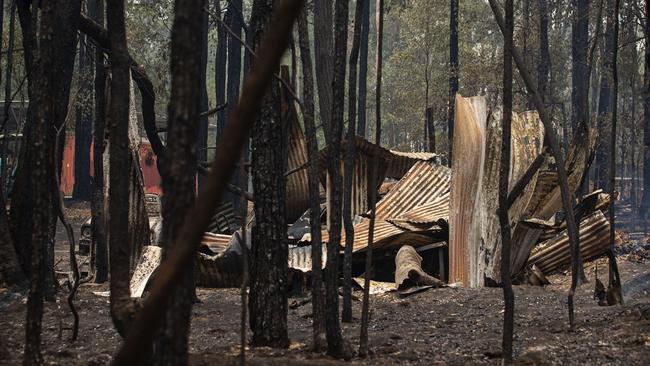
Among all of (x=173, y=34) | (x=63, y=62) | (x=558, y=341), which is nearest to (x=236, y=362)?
(x=173, y=34)

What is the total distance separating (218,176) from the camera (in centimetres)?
166

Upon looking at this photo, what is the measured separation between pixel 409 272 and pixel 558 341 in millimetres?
3767

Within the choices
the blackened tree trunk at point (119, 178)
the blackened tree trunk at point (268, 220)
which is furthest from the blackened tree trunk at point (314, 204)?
the blackened tree trunk at point (119, 178)

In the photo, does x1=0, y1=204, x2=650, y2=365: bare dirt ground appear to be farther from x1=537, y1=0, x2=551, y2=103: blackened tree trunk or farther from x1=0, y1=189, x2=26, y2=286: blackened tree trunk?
x1=537, y1=0, x2=551, y2=103: blackened tree trunk

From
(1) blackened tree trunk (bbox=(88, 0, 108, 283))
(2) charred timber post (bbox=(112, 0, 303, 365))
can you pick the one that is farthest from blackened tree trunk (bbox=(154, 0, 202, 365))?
(1) blackened tree trunk (bbox=(88, 0, 108, 283))

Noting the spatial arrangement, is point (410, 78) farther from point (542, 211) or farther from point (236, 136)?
point (236, 136)

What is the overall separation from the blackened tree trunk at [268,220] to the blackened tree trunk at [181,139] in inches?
110

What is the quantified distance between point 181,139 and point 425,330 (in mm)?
5050

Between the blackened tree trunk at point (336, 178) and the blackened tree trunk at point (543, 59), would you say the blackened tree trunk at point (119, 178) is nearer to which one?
the blackened tree trunk at point (336, 178)

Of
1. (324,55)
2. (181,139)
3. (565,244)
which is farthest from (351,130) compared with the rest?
(324,55)

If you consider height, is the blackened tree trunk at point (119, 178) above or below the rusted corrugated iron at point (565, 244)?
above

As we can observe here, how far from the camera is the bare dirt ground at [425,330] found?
5.73 m

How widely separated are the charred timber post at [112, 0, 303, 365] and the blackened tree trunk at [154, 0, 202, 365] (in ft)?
3.21

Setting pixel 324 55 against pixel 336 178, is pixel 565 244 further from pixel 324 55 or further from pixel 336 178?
pixel 336 178
